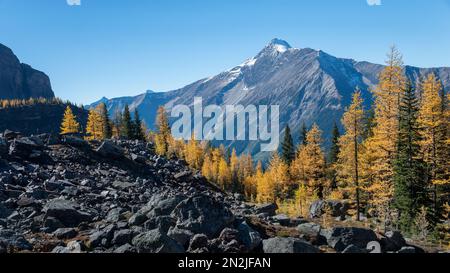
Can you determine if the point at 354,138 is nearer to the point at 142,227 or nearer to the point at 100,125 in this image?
the point at 142,227

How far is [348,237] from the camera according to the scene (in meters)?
18.9

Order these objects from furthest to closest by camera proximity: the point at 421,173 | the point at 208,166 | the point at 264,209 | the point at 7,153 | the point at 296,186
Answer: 1. the point at 208,166
2. the point at 296,186
3. the point at 421,173
4. the point at 7,153
5. the point at 264,209

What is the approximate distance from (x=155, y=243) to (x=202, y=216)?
12.3 feet

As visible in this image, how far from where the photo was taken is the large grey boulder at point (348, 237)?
18.6 meters

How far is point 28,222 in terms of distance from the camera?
61.5ft

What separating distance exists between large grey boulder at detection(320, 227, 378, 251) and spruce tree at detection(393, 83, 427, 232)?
19.6 meters

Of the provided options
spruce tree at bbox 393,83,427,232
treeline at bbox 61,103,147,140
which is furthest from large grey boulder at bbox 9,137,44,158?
treeline at bbox 61,103,147,140

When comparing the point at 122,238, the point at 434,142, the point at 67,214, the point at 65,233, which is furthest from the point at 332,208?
the point at 65,233

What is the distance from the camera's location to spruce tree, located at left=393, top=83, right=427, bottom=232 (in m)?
37.4

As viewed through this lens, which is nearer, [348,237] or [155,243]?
[155,243]

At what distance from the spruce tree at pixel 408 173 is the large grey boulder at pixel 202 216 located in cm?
2516
